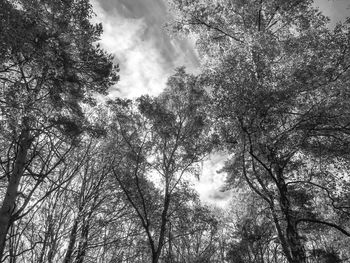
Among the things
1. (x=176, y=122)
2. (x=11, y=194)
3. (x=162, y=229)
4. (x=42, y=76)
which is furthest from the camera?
(x=176, y=122)

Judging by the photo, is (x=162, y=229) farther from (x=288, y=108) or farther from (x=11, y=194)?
(x=288, y=108)

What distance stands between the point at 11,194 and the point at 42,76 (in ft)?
10.7

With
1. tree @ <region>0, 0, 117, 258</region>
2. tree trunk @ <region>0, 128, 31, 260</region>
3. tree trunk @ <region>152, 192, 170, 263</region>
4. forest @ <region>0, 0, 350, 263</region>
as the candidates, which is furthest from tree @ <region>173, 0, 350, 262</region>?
tree trunk @ <region>0, 128, 31, 260</region>

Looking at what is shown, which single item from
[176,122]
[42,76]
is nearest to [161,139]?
[176,122]

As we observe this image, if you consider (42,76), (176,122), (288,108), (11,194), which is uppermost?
(176,122)

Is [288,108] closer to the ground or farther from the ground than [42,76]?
closer to the ground

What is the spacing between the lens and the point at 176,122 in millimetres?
11164

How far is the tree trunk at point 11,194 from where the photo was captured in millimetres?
5332

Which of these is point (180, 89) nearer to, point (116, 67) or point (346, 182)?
point (116, 67)

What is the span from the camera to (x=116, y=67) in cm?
891

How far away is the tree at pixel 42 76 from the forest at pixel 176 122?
0.04 m

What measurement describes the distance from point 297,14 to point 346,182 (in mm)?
7804

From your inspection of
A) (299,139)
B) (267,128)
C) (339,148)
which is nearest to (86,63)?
(267,128)

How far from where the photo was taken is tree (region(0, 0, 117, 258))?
544cm
